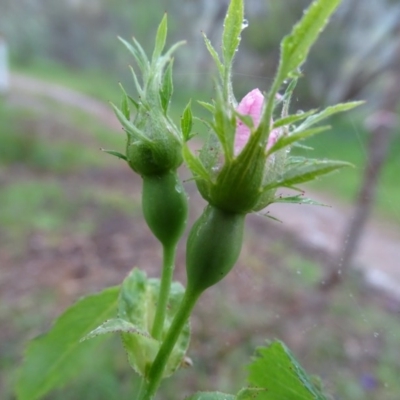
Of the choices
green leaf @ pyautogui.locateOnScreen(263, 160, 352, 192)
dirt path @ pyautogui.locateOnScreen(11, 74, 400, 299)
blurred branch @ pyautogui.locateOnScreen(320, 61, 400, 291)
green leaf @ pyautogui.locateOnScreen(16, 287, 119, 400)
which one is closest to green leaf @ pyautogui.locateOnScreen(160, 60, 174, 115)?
green leaf @ pyautogui.locateOnScreen(263, 160, 352, 192)

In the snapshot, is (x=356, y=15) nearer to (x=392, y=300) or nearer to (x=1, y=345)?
(x=392, y=300)

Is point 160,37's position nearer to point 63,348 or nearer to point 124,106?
point 124,106

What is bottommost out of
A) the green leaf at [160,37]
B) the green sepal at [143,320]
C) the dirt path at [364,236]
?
the dirt path at [364,236]

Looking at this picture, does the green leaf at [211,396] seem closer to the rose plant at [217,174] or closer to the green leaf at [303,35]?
the rose plant at [217,174]

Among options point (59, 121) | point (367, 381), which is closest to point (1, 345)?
point (367, 381)

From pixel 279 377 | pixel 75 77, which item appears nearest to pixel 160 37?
pixel 279 377

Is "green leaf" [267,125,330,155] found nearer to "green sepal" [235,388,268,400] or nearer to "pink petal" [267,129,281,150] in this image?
"pink petal" [267,129,281,150]

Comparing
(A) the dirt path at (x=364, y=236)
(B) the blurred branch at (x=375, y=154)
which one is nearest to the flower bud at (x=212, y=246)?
(B) the blurred branch at (x=375, y=154)

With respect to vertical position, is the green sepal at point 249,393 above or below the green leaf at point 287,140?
below
